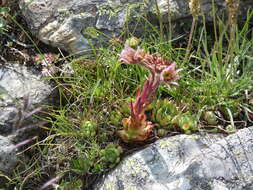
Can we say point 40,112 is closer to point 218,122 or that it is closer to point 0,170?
point 0,170

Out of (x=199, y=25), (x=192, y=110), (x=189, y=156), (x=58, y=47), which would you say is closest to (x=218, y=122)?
(x=192, y=110)

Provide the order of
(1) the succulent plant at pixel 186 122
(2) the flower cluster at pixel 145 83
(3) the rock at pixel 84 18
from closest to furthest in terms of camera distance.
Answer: (2) the flower cluster at pixel 145 83, (1) the succulent plant at pixel 186 122, (3) the rock at pixel 84 18

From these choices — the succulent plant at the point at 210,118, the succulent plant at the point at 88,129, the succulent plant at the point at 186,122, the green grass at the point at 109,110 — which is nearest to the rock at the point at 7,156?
the green grass at the point at 109,110

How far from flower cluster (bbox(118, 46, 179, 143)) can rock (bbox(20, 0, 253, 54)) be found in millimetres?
696

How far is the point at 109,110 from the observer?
2.34m

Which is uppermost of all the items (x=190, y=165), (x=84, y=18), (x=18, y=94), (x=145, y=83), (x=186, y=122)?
(x=84, y=18)

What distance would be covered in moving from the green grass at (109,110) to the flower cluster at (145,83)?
10cm

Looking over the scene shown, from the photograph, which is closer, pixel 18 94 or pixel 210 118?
pixel 210 118

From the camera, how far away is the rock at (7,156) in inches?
85.9

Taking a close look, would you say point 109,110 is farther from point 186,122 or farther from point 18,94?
point 18,94

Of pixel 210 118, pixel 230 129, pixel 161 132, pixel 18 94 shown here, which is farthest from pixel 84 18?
pixel 230 129

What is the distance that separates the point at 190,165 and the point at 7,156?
102 cm

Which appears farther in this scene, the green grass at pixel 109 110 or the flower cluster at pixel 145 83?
the green grass at pixel 109 110

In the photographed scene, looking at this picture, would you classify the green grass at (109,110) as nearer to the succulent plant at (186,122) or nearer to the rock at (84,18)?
the succulent plant at (186,122)
